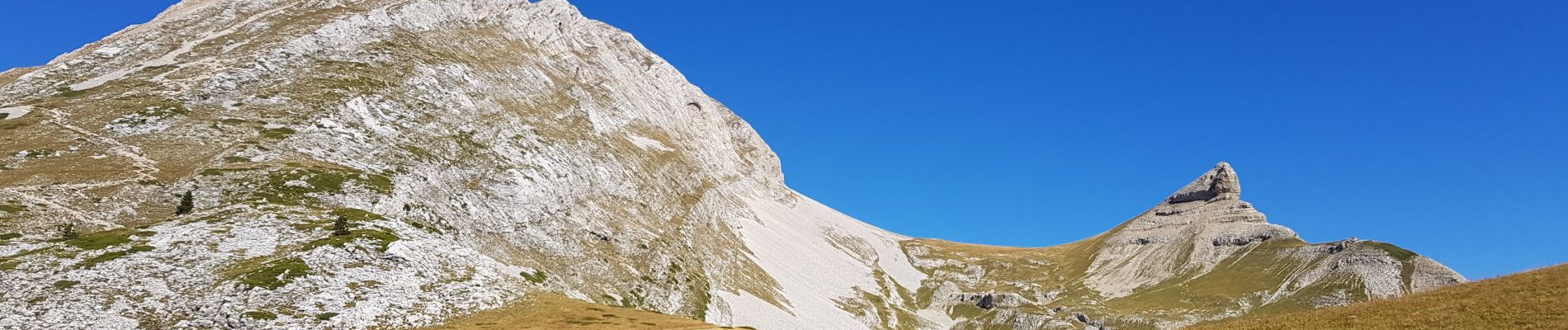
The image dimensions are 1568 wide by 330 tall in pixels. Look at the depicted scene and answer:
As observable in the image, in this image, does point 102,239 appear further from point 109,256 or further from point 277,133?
point 277,133

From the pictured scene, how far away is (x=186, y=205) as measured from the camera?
69688 millimetres

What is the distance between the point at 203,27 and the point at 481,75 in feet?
151

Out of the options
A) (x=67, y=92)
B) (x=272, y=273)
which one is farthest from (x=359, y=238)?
(x=67, y=92)

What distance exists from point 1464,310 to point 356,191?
94.4 m

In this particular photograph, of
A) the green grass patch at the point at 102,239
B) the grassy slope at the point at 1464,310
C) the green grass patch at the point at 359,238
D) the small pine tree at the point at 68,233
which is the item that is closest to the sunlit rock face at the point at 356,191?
the small pine tree at the point at 68,233

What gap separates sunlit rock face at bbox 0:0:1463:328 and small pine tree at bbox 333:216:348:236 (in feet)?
1.78

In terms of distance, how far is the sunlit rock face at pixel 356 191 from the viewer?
2261 inches

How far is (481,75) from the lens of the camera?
142 metres

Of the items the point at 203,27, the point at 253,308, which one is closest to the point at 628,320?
the point at 253,308

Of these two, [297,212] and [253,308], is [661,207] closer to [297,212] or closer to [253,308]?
[297,212]

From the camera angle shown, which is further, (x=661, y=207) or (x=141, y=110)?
(x=661, y=207)

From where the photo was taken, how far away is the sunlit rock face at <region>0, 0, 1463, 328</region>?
188ft

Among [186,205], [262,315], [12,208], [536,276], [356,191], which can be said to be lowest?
[262,315]

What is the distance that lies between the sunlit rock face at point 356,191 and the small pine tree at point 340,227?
1.78ft
